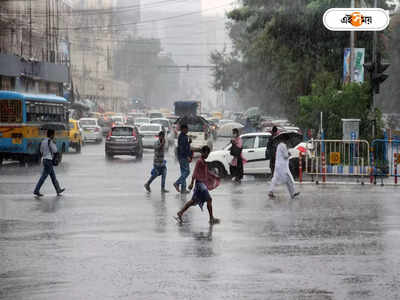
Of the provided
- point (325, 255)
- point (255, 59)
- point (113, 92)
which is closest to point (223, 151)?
point (325, 255)

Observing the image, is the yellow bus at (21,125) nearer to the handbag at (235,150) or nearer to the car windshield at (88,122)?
the handbag at (235,150)

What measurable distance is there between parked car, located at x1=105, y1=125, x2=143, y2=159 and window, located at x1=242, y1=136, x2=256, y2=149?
12777 millimetres

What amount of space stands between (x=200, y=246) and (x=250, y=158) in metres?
15.4

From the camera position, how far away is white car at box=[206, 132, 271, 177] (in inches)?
1089

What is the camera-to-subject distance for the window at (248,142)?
28250 mm

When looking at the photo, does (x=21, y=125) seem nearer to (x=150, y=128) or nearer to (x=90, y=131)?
(x=150, y=128)

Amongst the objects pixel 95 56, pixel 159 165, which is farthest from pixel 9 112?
pixel 95 56

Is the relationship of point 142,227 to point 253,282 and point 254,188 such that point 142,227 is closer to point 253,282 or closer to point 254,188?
point 253,282

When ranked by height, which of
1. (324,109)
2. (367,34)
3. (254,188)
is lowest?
(254,188)

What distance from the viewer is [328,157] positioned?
26359mm

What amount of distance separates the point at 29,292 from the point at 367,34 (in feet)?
118

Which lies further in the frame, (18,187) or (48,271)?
(18,187)

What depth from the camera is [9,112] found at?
34.5 m

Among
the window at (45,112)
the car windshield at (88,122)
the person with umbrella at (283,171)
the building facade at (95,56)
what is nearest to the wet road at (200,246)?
the person with umbrella at (283,171)
